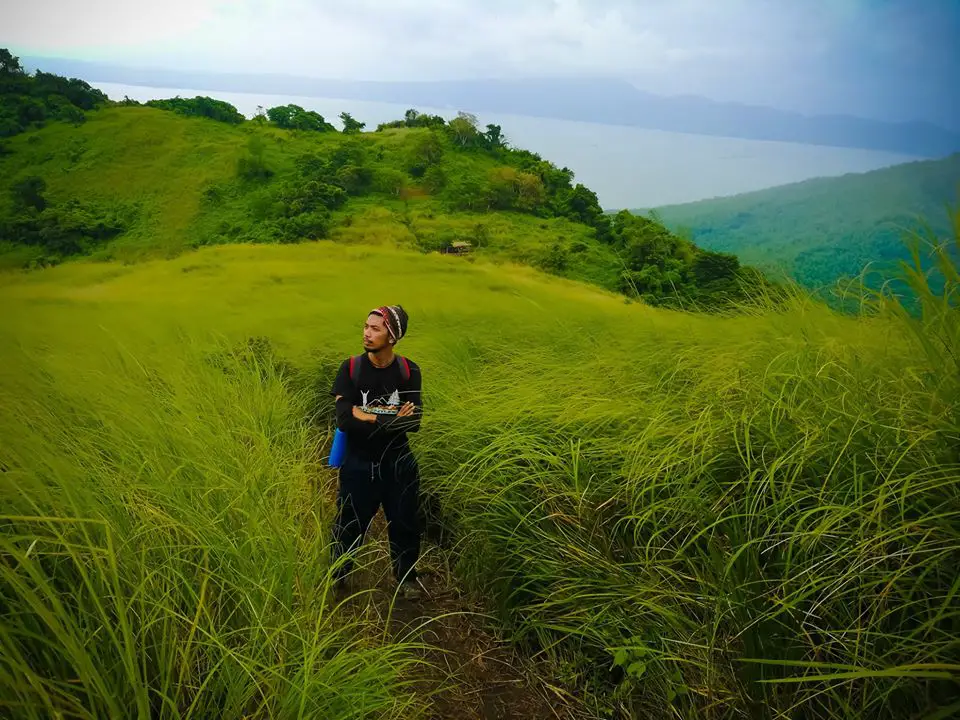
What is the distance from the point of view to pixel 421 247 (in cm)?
380

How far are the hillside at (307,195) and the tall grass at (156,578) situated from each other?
4.52 feet

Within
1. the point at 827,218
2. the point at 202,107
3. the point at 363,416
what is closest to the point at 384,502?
the point at 363,416

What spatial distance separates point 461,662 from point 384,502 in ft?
2.04

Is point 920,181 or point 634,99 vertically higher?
point 634,99

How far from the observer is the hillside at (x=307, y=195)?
3205 mm

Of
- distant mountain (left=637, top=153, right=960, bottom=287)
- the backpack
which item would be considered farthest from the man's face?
distant mountain (left=637, top=153, right=960, bottom=287)

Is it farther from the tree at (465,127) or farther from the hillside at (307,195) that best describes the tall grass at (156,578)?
the tree at (465,127)

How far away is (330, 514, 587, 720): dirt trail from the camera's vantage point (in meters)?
1.69

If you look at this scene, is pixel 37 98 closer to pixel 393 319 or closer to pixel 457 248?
pixel 457 248

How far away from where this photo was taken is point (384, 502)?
216cm

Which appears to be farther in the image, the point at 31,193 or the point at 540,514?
the point at 31,193

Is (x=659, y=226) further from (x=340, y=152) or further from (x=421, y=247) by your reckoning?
(x=340, y=152)

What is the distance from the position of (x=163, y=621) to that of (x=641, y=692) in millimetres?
1277

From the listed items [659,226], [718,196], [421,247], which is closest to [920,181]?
[718,196]
